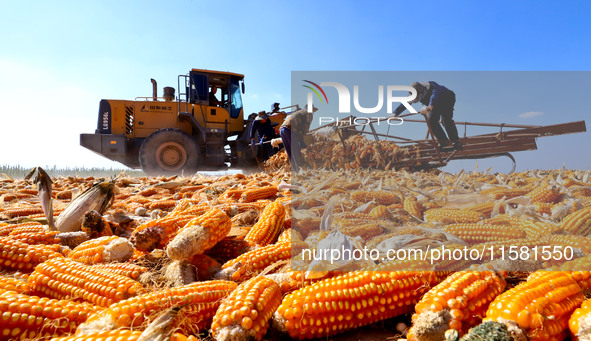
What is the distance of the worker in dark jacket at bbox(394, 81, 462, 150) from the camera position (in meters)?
2.38

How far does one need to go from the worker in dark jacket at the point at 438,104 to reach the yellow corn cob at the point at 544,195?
109cm

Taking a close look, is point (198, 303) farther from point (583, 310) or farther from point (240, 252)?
point (583, 310)

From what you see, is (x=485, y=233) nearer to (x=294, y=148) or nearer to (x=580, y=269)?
(x=580, y=269)

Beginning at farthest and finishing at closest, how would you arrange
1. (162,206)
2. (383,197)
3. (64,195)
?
(64,195)
(162,206)
(383,197)

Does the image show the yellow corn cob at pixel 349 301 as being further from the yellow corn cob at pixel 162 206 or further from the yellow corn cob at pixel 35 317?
the yellow corn cob at pixel 162 206

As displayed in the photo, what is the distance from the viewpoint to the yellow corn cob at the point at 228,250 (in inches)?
102

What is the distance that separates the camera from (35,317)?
4.81 ft

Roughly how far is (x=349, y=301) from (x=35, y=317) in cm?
145

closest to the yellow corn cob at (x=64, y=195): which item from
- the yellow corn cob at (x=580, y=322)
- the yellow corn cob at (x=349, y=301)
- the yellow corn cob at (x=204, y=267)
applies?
the yellow corn cob at (x=204, y=267)

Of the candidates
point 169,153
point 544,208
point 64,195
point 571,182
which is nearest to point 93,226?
point 544,208

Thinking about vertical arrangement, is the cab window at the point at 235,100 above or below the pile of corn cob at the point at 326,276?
above

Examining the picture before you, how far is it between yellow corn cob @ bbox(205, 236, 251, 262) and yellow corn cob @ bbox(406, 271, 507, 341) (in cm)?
149

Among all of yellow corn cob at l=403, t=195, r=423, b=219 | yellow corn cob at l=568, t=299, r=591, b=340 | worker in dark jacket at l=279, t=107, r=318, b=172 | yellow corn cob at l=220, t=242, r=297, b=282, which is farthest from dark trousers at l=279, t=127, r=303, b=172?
yellow corn cob at l=568, t=299, r=591, b=340

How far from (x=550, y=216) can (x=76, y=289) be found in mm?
3453
